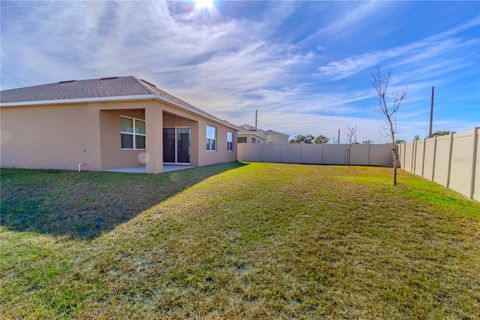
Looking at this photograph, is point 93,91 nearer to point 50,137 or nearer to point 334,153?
point 50,137

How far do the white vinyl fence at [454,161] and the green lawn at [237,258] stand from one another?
871 millimetres

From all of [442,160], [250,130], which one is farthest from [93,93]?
[250,130]

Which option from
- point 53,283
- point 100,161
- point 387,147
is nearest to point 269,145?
point 387,147

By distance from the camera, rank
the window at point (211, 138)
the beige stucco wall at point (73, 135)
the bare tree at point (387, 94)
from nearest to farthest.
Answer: the bare tree at point (387, 94), the beige stucco wall at point (73, 135), the window at point (211, 138)

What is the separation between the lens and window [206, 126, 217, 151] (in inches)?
557

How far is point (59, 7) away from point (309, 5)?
28.4ft

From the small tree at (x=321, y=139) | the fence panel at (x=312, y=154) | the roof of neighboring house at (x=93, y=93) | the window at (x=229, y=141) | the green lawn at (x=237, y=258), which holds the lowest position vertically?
the green lawn at (x=237, y=258)

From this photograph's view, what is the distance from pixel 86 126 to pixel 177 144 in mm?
4886

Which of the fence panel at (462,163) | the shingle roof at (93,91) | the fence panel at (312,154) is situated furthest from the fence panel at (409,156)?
the shingle roof at (93,91)

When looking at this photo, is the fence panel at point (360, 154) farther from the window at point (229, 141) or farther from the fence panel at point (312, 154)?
the window at point (229, 141)

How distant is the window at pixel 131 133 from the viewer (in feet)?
34.0

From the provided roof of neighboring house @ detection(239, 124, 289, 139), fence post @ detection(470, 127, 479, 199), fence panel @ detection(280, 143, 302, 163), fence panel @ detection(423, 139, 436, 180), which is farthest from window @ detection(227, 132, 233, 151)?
fence post @ detection(470, 127, 479, 199)

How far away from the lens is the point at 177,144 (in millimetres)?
13305

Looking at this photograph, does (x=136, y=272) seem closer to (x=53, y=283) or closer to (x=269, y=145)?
(x=53, y=283)
